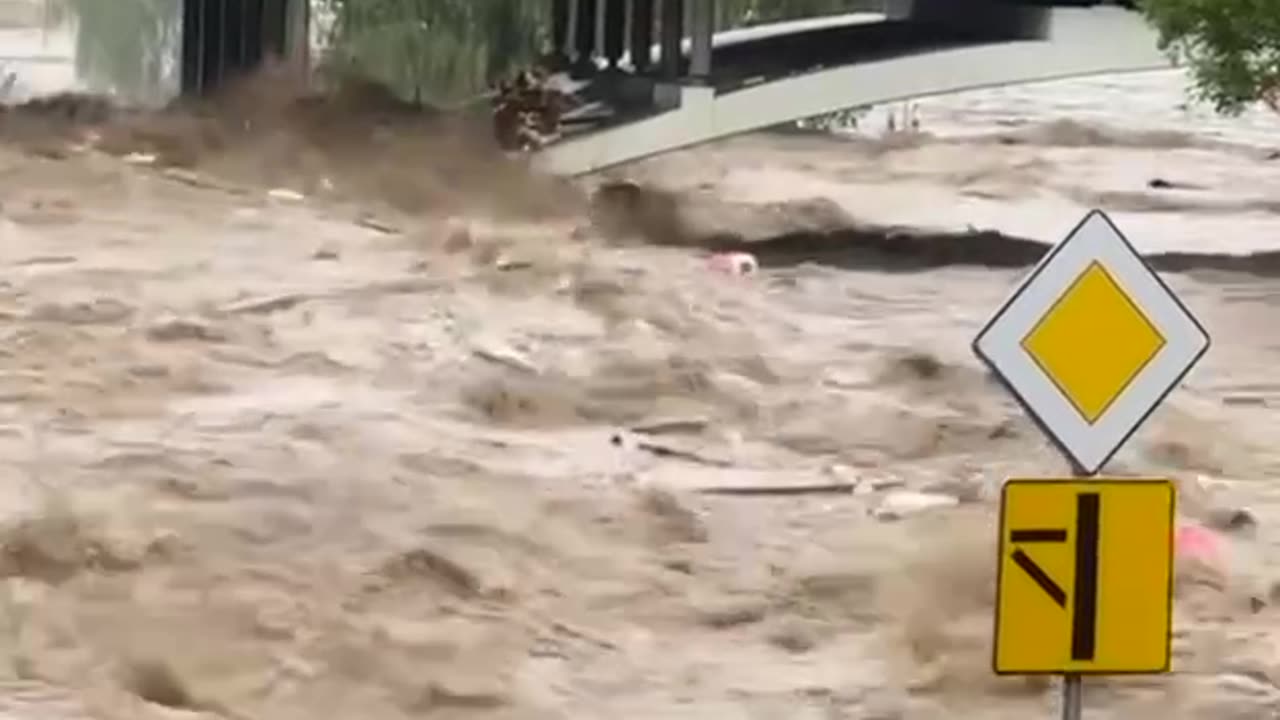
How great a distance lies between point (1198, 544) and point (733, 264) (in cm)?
1399

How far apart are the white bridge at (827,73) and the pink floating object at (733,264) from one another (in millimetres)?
2703

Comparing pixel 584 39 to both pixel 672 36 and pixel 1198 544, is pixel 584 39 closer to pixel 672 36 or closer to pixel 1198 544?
pixel 672 36

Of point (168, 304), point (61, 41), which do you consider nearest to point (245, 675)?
point (168, 304)

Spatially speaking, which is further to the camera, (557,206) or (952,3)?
A: (952,3)

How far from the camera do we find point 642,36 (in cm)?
3203

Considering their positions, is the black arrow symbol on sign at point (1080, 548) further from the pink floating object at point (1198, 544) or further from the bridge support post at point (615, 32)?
the bridge support post at point (615, 32)

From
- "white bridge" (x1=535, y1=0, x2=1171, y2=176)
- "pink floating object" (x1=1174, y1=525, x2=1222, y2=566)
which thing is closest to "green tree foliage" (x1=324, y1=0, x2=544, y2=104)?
"white bridge" (x1=535, y1=0, x2=1171, y2=176)

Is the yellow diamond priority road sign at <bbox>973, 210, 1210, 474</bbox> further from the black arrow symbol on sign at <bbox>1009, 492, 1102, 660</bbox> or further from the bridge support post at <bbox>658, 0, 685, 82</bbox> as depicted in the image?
the bridge support post at <bbox>658, 0, 685, 82</bbox>

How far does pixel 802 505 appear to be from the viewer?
1475cm

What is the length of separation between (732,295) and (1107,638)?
18020 mm

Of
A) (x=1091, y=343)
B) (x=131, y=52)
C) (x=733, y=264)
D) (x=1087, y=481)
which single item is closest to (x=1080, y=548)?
(x=1087, y=481)

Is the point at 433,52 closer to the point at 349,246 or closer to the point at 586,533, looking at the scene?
the point at 349,246

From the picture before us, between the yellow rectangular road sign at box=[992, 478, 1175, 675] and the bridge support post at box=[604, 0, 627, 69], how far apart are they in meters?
26.4

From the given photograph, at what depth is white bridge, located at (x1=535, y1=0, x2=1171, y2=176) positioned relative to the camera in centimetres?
2970
